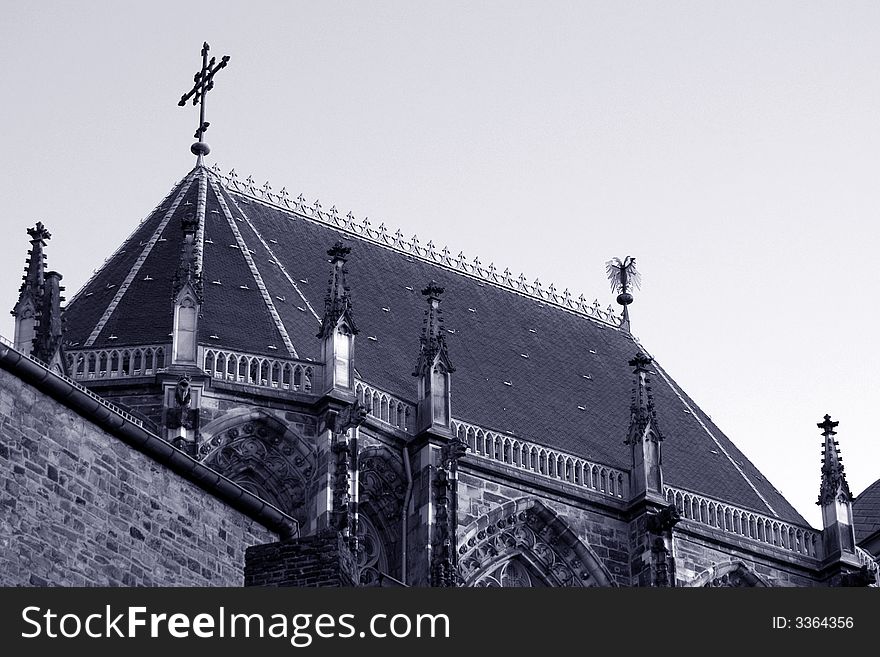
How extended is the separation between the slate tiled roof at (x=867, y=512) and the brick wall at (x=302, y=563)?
2697 cm

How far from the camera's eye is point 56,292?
34781 mm

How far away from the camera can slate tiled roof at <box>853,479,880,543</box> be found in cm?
4662

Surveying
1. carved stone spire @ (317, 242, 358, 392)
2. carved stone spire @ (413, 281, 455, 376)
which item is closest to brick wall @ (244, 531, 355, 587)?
carved stone spire @ (317, 242, 358, 392)

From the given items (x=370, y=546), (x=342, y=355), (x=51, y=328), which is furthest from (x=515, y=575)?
(x=51, y=328)

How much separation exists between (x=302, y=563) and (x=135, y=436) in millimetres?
2138

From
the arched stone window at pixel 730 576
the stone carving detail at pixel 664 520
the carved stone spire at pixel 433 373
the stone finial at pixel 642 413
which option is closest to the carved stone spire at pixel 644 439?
the stone finial at pixel 642 413

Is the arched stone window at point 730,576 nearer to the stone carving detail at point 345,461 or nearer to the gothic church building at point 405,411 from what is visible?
the gothic church building at point 405,411

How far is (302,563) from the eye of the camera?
67.7 ft

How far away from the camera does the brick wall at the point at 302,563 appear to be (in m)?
20.5

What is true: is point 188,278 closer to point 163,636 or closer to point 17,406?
point 17,406

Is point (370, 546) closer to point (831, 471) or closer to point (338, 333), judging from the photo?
point (338, 333)

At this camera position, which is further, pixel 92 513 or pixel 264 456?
pixel 264 456

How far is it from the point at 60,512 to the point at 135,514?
1026 millimetres

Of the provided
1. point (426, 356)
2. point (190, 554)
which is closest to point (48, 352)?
point (426, 356)
